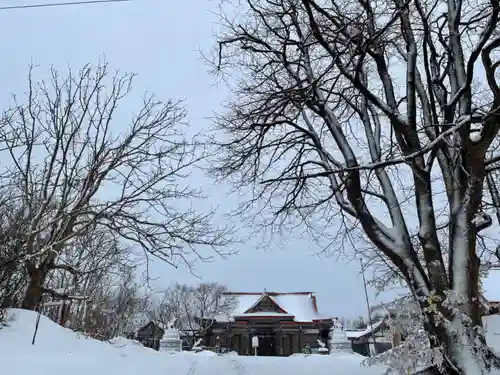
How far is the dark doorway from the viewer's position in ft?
105

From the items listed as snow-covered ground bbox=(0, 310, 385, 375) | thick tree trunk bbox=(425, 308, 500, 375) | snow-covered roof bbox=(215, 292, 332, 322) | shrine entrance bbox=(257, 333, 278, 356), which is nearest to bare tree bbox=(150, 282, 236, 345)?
snow-covered roof bbox=(215, 292, 332, 322)

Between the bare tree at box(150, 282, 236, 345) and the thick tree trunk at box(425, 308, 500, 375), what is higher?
the bare tree at box(150, 282, 236, 345)

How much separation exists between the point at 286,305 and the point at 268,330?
3991mm

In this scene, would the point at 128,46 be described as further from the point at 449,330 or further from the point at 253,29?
the point at 449,330

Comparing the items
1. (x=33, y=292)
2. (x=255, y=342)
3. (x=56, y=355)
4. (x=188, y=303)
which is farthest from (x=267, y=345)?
(x=56, y=355)

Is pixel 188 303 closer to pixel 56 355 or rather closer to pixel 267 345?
pixel 267 345

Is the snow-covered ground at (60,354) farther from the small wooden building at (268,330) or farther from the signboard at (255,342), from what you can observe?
the small wooden building at (268,330)

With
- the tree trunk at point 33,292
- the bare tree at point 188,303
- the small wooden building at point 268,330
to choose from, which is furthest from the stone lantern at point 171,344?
the bare tree at point 188,303

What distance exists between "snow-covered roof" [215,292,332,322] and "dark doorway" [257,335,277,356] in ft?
6.11

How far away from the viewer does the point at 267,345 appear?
3244cm

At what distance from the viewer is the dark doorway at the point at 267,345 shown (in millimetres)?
32044

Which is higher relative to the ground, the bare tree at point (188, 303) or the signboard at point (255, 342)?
the bare tree at point (188, 303)

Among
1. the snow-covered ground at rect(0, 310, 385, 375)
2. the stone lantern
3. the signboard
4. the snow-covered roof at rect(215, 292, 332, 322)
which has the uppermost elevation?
the snow-covered roof at rect(215, 292, 332, 322)

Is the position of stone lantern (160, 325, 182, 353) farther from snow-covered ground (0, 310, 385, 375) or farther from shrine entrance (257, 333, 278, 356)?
shrine entrance (257, 333, 278, 356)
